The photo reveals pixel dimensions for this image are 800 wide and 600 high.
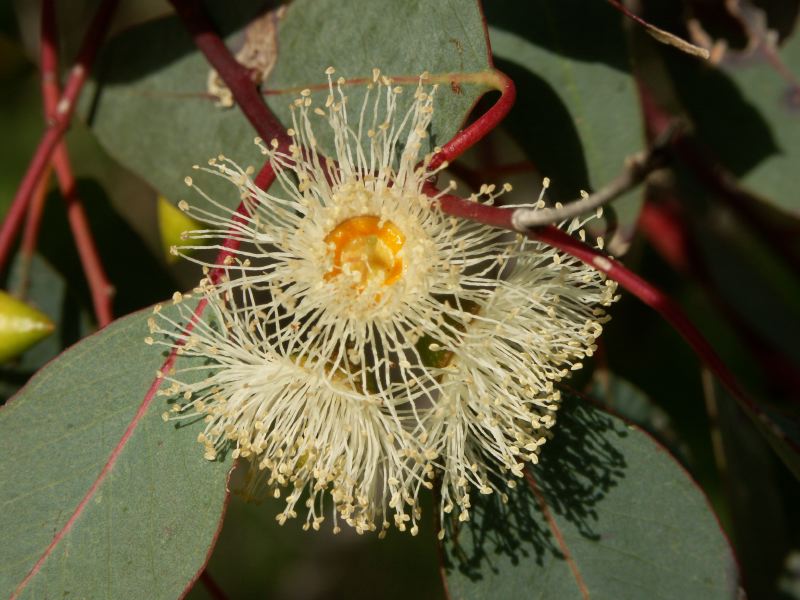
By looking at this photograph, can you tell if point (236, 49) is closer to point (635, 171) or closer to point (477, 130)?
point (477, 130)

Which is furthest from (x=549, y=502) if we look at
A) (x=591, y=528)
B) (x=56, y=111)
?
(x=56, y=111)

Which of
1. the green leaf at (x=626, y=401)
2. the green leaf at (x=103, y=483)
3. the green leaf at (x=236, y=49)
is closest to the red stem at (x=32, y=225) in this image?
the green leaf at (x=236, y=49)

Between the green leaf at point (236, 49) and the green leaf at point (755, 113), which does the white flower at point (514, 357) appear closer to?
the green leaf at point (236, 49)

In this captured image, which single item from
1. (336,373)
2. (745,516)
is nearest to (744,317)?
(745,516)

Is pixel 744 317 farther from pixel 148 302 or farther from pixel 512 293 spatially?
pixel 148 302

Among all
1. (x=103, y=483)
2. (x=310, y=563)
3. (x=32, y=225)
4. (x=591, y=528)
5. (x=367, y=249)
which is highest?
(x=310, y=563)

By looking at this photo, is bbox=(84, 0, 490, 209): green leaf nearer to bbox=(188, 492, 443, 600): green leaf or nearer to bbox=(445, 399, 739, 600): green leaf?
bbox=(445, 399, 739, 600): green leaf
